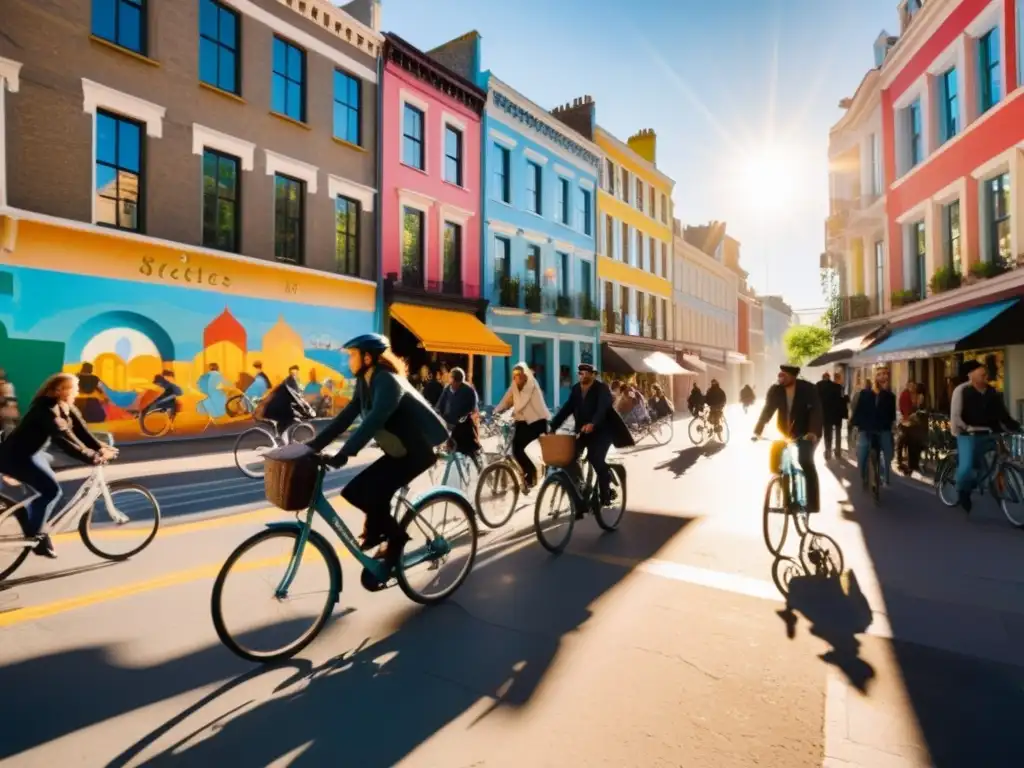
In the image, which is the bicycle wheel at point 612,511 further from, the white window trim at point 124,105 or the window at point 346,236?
the window at point 346,236

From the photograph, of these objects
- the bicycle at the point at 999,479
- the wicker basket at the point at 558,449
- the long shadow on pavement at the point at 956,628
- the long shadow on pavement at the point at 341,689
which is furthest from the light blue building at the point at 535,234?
the long shadow on pavement at the point at 341,689

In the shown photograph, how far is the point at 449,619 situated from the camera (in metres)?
4.38

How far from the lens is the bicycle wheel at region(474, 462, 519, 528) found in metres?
7.14

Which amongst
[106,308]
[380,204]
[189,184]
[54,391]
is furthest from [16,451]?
[380,204]

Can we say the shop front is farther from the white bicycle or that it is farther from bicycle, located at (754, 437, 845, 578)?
bicycle, located at (754, 437, 845, 578)

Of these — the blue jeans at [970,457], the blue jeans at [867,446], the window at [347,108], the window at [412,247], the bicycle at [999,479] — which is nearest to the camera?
the bicycle at [999,479]

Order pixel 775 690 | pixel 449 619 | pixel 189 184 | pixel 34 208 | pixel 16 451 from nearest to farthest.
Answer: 1. pixel 775 690
2. pixel 449 619
3. pixel 16 451
4. pixel 34 208
5. pixel 189 184

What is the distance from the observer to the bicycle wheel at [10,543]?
486 centimetres

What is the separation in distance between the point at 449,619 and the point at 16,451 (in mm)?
3630

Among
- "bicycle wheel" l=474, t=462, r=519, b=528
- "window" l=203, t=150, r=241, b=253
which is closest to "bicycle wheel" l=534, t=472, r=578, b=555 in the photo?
"bicycle wheel" l=474, t=462, r=519, b=528

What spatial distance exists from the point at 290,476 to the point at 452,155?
21.2 meters

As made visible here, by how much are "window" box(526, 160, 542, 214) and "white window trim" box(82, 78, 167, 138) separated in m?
15.2

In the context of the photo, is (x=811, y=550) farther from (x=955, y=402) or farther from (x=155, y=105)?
(x=155, y=105)

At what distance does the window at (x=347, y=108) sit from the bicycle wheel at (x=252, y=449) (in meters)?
10.4
